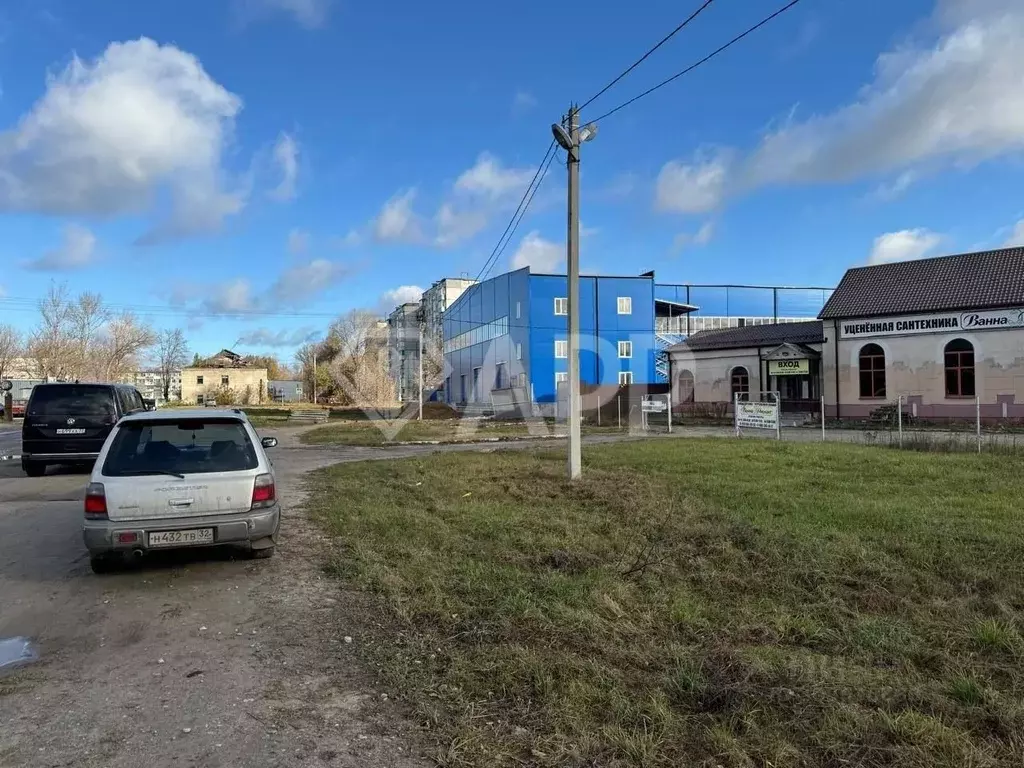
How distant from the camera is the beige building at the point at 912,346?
28.6 m

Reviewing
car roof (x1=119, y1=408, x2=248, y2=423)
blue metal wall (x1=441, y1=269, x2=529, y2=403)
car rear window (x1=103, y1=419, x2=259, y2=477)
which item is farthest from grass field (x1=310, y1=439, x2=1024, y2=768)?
blue metal wall (x1=441, y1=269, x2=529, y2=403)

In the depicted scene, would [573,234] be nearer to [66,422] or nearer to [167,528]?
[167,528]

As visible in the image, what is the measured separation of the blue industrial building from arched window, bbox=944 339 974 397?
19.9 m

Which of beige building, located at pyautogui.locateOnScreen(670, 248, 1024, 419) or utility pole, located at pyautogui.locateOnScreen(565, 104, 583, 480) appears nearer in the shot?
utility pole, located at pyautogui.locateOnScreen(565, 104, 583, 480)

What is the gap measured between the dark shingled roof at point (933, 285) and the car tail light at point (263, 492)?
32072 mm

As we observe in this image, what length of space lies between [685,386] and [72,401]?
3451 cm

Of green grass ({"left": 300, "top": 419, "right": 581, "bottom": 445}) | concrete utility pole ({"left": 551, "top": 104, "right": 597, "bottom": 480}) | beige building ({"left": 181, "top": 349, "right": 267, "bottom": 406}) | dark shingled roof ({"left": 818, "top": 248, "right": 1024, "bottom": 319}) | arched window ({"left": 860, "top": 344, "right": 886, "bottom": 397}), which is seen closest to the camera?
concrete utility pole ({"left": 551, "top": 104, "right": 597, "bottom": 480})

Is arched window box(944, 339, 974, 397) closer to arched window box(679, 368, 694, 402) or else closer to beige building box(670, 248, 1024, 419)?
beige building box(670, 248, 1024, 419)

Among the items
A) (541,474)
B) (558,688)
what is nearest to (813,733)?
(558,688)

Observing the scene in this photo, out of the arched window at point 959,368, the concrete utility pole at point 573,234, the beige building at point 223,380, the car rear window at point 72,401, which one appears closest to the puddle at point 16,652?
the concrete utility pole at point 573,234

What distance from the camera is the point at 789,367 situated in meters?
35.3

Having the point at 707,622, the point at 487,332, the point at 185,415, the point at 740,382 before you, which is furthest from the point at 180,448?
the point at 487,332

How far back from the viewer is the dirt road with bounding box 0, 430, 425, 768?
3283mm

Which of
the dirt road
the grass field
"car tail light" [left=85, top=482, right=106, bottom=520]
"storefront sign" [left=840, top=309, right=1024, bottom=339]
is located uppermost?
"storefront sign" [left=840, top=309, right=1024, bottom=339]
